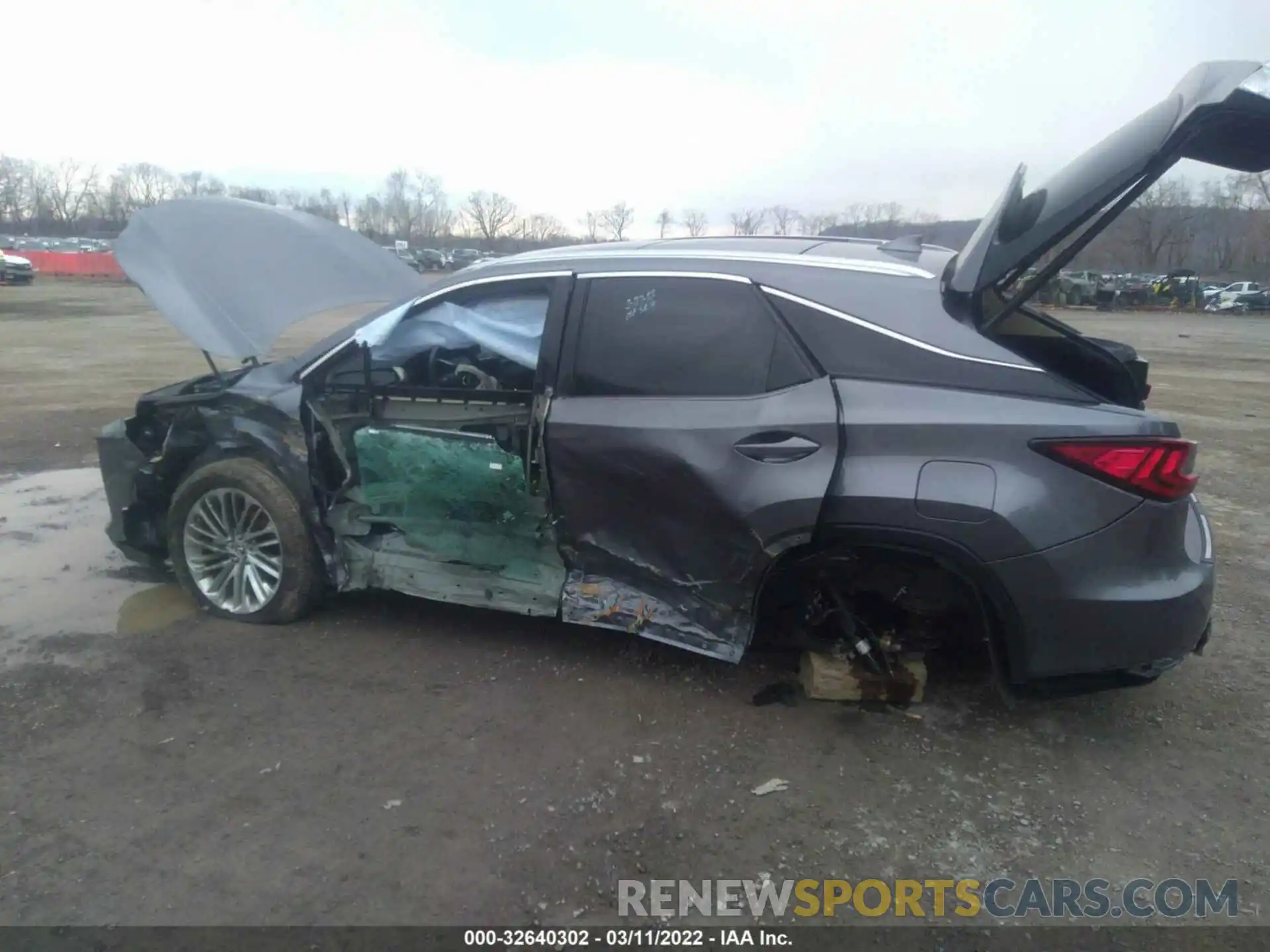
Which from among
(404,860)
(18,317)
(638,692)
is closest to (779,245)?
(638,692)

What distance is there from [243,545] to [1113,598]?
3715mm

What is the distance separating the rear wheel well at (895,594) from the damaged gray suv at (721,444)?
0.01 meters

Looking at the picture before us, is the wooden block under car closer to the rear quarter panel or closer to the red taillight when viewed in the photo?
the rear quarter panel

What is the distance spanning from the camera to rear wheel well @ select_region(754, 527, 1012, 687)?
3.22 m

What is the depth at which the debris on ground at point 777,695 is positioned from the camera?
373 centimetres

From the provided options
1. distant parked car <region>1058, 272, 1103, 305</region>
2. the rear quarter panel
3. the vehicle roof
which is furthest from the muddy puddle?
distant parked car <region>1058, 272, 1103, 305</region>

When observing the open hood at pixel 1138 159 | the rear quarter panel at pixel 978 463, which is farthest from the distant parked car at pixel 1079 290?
the rear quarter panel at pixel 978 463

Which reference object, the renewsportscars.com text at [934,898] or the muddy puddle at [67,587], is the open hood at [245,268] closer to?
the muddy puddle at [67,587]

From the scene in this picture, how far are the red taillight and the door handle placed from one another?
78 cm

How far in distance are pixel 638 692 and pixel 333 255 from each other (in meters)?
3.01

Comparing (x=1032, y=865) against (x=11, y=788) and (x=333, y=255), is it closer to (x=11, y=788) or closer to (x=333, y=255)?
(x=11, y=788)

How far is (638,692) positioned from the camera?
379cm

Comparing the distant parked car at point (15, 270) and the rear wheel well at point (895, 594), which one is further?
the distant parked car at point (15, 270)
